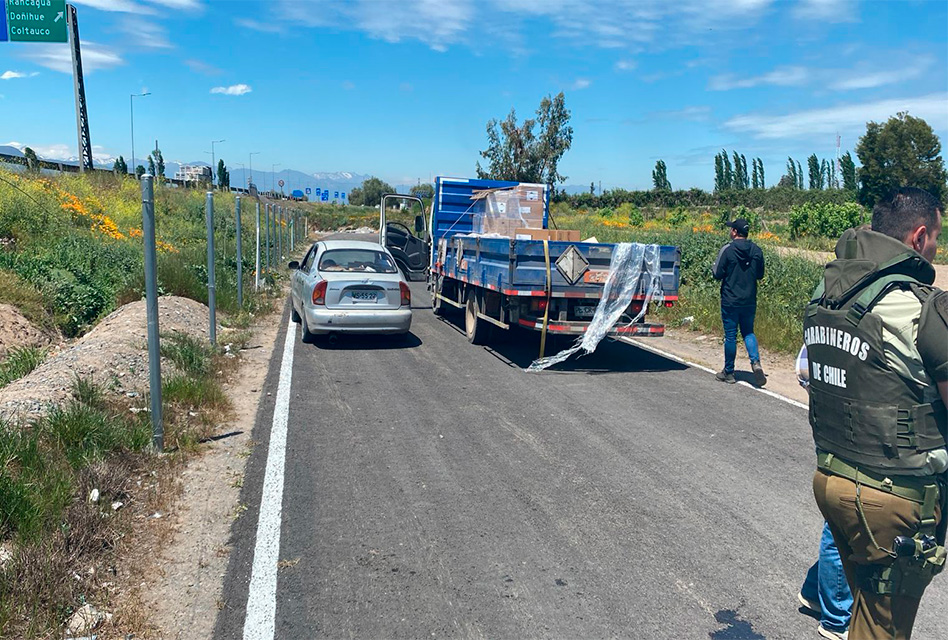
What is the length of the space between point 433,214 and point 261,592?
1322 centimetres

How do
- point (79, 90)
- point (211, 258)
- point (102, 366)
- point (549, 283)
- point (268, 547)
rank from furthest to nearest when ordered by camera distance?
point (79, 90) → point (211, 258) → point (549, 283) → point (102, 366) → point (268, 547)

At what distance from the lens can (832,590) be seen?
139 inches

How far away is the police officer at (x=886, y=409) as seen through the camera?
2520 mm

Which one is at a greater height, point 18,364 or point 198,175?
point 198,175

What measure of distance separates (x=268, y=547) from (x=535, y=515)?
5.82 ft

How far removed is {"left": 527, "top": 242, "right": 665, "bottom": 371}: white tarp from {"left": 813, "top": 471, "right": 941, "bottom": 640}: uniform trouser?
6.97 metres

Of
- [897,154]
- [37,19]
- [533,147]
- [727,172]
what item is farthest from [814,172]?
[37,19]

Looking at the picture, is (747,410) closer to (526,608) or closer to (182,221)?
(526,608)

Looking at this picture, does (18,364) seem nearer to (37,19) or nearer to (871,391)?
(871,391)

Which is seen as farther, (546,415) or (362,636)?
(546,415)

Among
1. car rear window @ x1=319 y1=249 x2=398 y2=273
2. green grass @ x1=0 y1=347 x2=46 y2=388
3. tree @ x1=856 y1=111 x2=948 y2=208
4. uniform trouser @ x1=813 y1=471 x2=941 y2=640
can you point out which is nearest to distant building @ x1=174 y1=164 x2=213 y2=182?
car rear window @ x1=319 y1=249 x2=398 y2=273

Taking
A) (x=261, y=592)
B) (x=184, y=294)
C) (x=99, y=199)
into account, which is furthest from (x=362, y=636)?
(x=99, y=199)

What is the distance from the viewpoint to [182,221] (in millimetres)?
25875

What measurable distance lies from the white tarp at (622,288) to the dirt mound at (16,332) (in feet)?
22.8
